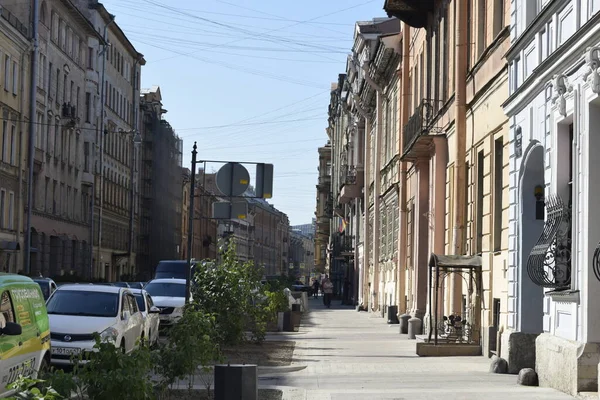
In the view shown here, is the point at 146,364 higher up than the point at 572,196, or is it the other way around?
the point at 572,196

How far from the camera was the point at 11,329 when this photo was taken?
12.3 metres

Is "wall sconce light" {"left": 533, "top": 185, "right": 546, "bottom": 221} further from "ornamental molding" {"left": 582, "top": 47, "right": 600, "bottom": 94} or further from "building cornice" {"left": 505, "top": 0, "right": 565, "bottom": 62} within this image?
"ornamental molding" {"left": 582, "top": 47, "right": 600, "bottom": 94}

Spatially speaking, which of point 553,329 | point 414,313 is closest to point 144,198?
point 414,313

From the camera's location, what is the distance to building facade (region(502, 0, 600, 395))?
14031 millimetres

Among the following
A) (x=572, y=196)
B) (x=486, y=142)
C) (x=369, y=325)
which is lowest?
(x=369, y=325)

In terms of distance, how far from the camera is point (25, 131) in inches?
2370

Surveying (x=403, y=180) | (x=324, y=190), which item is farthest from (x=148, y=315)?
(x=324, y=190)

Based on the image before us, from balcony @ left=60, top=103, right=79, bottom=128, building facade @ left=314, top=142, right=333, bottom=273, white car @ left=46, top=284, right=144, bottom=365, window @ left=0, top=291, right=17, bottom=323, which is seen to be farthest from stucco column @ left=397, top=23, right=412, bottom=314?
building facade @ left=314, top=142, right=333, bottom=273

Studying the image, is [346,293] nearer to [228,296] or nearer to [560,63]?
[228,296]

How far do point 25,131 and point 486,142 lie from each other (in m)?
41.3

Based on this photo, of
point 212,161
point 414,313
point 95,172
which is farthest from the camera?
point 95,172

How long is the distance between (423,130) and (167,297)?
8667 millimetres

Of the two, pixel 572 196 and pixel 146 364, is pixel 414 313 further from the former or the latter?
pixel 146 364

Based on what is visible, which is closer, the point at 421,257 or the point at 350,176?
the point at 421,257
